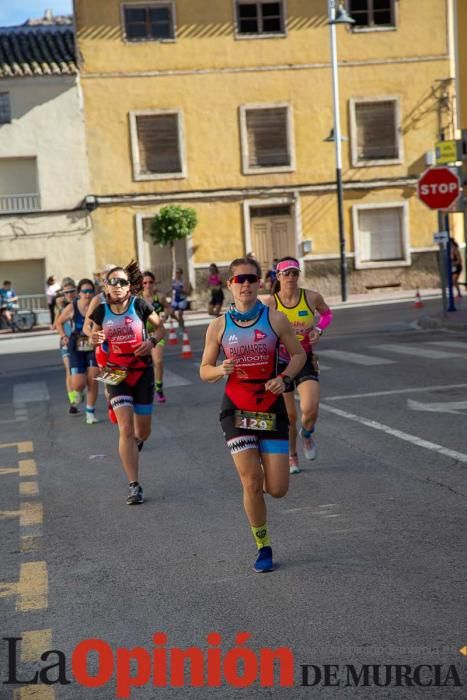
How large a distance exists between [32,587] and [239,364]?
70.5 inches

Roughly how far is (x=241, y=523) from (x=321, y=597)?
199 centimetres

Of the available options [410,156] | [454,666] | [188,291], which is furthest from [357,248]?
[454,666]

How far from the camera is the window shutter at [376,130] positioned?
39531 millimetres

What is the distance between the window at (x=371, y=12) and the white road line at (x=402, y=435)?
2894cm

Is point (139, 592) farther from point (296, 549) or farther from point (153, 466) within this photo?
point (153, 466)

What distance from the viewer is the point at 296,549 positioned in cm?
692

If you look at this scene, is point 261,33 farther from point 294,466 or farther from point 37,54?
point 294,466

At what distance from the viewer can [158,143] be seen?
38.6m

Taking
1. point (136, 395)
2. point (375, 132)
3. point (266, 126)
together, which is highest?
point (266, 126)

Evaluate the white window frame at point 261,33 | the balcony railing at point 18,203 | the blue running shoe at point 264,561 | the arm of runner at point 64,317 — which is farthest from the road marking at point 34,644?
the white window frame at point 261,33

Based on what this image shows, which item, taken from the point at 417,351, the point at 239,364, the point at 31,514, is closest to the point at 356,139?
the point at 417,351

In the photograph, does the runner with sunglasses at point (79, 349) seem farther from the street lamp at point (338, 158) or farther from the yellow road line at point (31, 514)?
the street lamp at point (338, 158)

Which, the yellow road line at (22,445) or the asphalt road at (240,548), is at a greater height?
the asphalt road at (240,548)

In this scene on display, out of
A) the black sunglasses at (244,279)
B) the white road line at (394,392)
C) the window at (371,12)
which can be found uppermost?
the window at (371,12)
